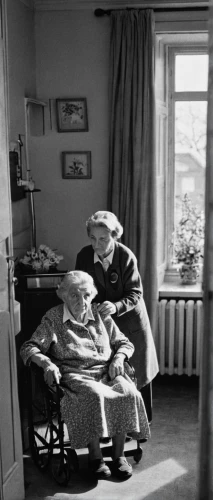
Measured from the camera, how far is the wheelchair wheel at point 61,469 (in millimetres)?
3378

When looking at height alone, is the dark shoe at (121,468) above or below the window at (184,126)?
below

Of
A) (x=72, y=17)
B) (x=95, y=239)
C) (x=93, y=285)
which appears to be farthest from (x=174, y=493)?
(x=72, y=17)

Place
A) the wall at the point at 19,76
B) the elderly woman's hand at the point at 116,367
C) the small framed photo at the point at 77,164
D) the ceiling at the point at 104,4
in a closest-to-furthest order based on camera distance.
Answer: the elderly woman's hand at the point at 116,367, the wall at the point at 19,76, the ceiling at the point at 104,4, the small framed photo at the point at 77,164

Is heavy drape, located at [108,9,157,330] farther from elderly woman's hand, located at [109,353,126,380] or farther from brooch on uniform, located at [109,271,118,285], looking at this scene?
elderly woman's hand, located at [109,353,126,380]

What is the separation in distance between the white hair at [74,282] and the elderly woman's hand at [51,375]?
400mm

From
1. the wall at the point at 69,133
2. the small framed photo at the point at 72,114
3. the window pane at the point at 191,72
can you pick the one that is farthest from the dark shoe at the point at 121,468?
the window pane at the point at 191,72

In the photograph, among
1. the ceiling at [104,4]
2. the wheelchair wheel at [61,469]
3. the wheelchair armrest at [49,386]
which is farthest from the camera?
the ceiling at [104,4]

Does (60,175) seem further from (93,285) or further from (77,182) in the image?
(93,285)

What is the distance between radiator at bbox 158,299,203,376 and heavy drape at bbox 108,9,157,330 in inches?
6.0

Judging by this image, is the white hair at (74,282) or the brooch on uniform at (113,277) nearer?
the white hair at (74,282)

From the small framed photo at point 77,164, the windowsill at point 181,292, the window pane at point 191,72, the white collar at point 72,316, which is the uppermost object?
the window pane at point 191,72

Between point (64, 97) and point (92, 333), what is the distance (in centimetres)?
209

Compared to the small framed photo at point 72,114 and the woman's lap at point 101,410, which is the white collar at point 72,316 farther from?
the small framed photo at point 72,114

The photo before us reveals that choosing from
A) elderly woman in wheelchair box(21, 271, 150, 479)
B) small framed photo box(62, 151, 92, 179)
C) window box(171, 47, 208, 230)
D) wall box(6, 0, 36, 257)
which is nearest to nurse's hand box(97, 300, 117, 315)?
elderly woman in wheelchair box(21, 271, 150, 479)
